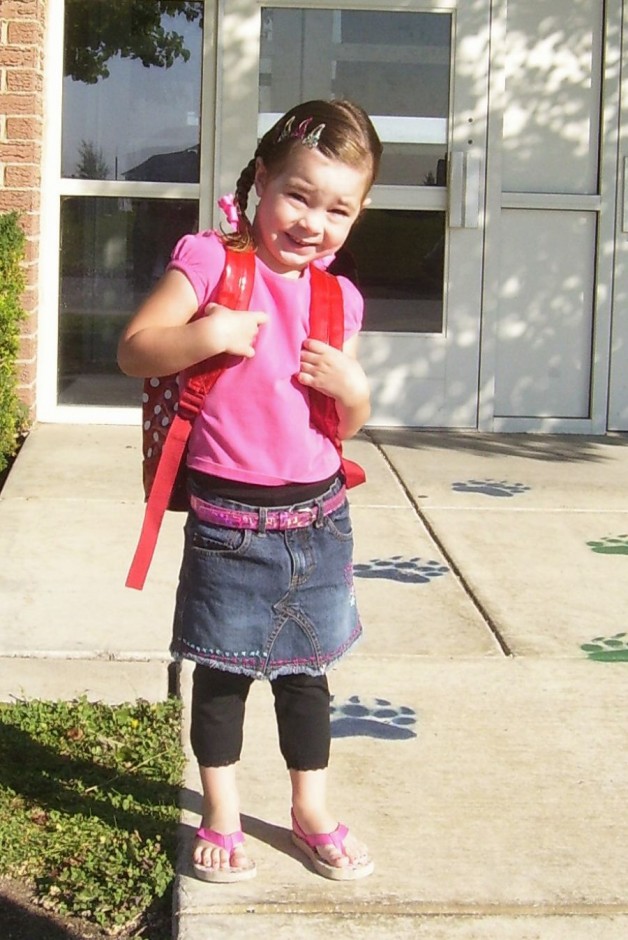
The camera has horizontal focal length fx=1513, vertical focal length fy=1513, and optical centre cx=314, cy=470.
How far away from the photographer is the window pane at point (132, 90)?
7.45 m

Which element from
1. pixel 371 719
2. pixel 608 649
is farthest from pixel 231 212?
pixel 608 649

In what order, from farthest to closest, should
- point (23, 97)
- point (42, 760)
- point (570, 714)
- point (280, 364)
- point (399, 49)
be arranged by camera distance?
1. point (399, 49)
2. point (23, 97)
3. point (570, 714)
4. point (42, 760)
5. point (280, 364)

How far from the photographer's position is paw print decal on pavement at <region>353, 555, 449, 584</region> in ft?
16.8

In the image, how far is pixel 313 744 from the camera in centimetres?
304

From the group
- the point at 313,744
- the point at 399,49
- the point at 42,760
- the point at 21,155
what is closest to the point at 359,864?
the point at 313,744

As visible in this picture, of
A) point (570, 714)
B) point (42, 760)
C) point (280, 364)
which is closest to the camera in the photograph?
point (280, 364)

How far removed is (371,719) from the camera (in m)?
3.83

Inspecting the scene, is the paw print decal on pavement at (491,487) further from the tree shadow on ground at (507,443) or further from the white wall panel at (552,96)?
the white wall panel at (552,96)

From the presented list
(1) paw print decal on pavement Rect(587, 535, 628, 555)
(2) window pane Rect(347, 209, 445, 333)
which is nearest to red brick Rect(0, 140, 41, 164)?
(2) window pane Rect(347, 209, 445, 333)

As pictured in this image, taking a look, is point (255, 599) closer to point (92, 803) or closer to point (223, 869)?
point (223, 869)

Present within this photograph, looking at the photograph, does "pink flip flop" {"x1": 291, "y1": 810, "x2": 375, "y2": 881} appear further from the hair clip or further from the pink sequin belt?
the hair clip

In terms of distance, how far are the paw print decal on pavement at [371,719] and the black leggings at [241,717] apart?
2.26 feet

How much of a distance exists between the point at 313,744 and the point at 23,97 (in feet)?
16.0

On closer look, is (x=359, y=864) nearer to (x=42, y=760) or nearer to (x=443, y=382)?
(x=42, y=760)
